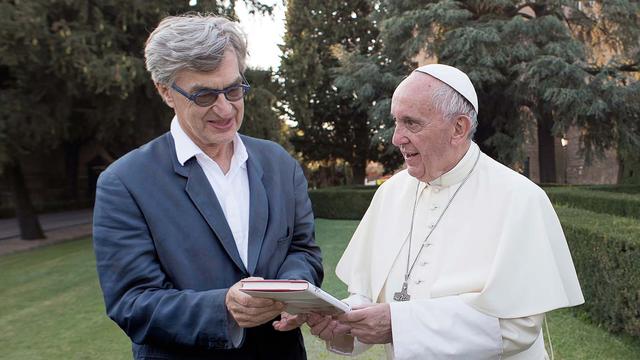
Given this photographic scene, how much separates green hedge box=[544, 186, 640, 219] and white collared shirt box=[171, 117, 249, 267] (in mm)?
10352

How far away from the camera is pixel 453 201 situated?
2443 mm

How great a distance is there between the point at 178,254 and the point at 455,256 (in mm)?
1056

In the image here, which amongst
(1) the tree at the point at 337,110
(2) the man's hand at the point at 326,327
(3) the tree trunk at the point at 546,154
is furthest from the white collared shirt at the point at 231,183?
(1) the tree at the point at 337,110

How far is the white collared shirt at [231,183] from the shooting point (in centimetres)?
198

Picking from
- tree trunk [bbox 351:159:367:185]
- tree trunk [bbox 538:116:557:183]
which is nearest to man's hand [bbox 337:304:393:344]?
tree trunk [bbox 538:116:557:183]

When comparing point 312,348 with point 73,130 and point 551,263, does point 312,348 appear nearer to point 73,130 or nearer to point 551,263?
point 551,263

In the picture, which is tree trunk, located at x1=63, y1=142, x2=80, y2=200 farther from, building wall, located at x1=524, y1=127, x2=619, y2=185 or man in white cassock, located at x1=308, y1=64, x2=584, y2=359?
man in white cassock, located at x1=308, y1=64, x2=584, y2=359

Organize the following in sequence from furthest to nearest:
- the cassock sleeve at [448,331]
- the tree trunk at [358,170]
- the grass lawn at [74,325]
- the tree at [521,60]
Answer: the tree trunk at [358,170] < the tree at [521,60] < the grass lawn at [74,325] < the cassock sleeve at [448,331]

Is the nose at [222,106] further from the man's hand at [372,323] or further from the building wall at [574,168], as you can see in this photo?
the building wall at [574,168]

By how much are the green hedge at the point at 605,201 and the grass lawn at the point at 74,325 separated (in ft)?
15.9

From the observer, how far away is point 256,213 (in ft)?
6.50

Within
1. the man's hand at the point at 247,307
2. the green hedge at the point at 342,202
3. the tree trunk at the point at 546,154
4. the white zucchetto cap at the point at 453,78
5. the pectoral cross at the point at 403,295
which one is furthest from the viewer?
the tree trunk at the point at 546,154

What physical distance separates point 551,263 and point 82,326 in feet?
20.3

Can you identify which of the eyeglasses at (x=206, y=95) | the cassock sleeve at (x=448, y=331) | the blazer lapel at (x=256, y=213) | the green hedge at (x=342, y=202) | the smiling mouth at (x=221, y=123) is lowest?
the green hedge at (x=342, y=202)
